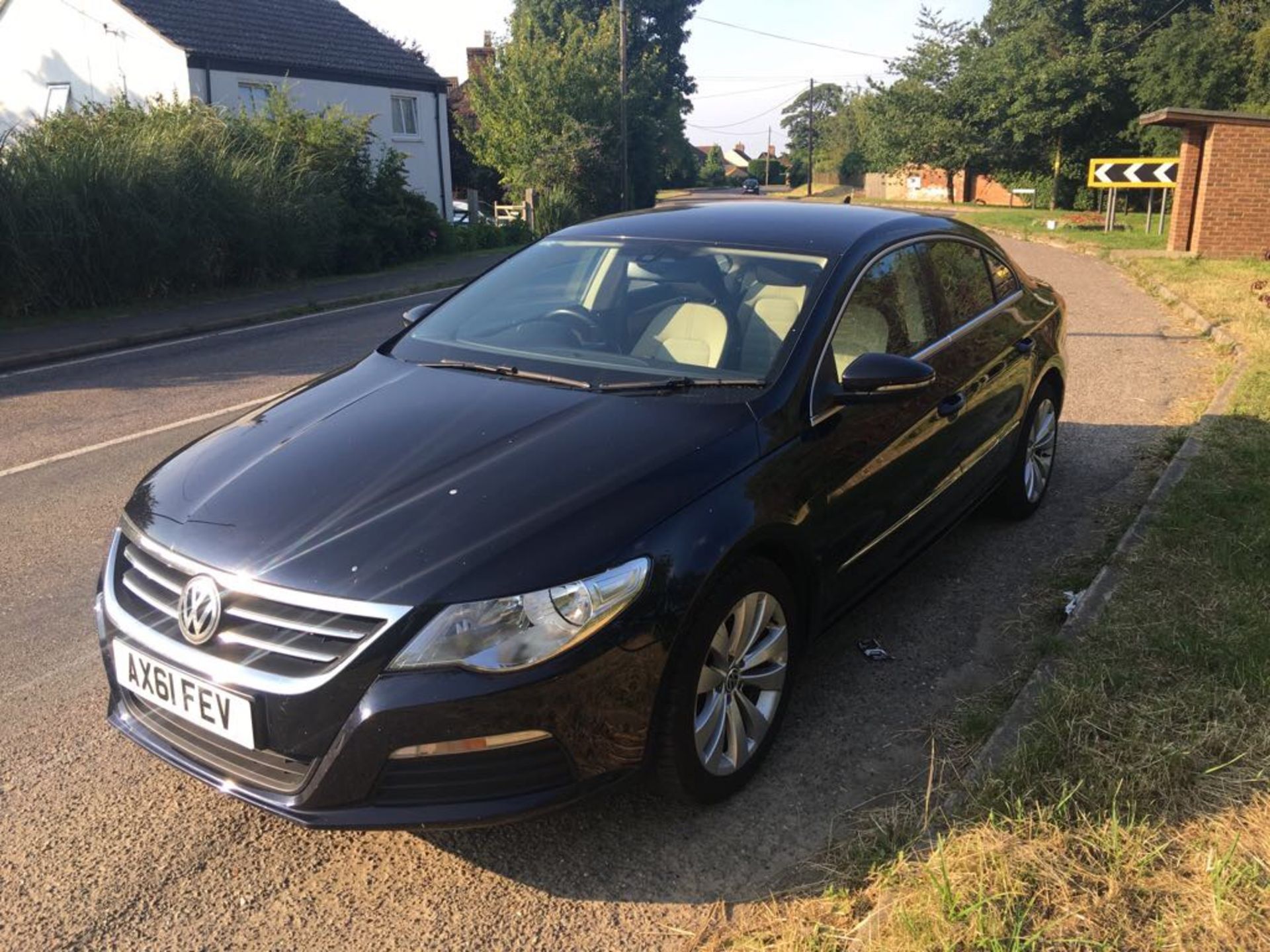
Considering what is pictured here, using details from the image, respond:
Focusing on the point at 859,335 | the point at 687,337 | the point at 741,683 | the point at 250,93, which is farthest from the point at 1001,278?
the point at 250,93

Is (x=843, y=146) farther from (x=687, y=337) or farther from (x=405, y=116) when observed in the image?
(x=687, y=337)

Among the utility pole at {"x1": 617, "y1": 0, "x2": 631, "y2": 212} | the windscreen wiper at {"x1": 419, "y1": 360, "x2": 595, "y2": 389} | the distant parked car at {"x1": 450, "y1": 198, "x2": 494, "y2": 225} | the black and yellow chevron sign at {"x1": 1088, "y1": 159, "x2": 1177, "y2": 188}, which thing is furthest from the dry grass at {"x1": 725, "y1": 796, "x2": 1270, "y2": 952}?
the utility pole at {"x1": 617, "y1": 0, "x2": 631, "y2": 212}

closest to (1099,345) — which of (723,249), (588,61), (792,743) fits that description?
(723,249)

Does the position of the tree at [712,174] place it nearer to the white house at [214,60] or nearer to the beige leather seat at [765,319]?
the white house at [214,60]

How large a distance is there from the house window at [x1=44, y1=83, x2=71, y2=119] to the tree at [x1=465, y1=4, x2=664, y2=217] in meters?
12.8

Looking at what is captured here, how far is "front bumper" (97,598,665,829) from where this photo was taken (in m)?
2.46

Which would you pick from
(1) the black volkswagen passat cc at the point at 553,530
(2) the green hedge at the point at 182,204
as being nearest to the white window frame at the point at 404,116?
(2) the green hedge at the point at 182,204

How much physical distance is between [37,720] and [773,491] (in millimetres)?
2660

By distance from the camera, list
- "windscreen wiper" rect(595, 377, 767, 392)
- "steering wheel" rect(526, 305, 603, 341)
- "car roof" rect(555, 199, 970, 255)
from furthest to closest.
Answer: "car roof" rect(555, 199, 970, 255)
"steering wheel" rect(526, 305, 603, 341)
"windscreen wiper" rect(595, 377, 767, 392)

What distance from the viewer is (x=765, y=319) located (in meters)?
3.74

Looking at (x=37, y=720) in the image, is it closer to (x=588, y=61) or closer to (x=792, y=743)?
(x=792, y=743)

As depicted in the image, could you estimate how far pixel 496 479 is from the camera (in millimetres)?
2918

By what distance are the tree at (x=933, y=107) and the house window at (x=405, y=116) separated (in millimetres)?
22419

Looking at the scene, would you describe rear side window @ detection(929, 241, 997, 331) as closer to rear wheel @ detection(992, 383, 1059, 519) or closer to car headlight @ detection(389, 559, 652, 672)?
rear wheel @ detection(992, 383, 1059, 519)
